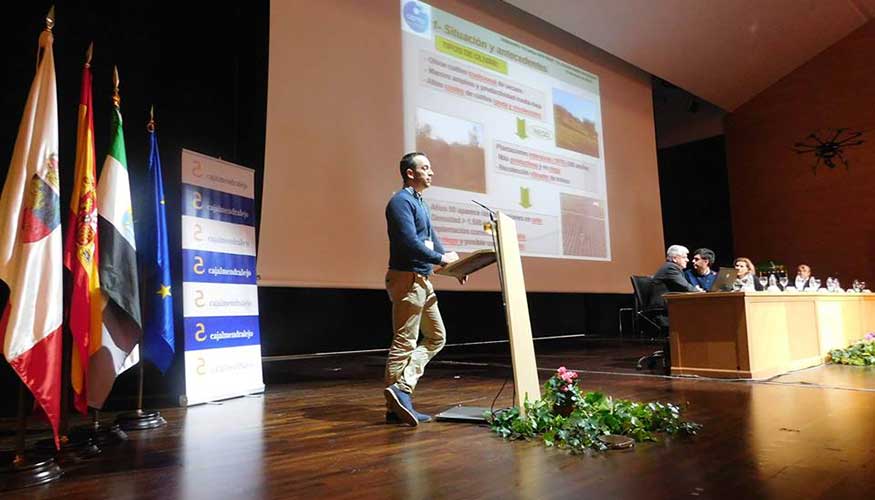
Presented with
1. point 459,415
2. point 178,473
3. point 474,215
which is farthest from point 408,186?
point 474,215

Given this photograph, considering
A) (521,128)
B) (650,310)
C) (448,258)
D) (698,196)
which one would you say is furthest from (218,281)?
(698,196)

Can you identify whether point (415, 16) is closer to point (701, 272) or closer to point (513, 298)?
point (701, 272)

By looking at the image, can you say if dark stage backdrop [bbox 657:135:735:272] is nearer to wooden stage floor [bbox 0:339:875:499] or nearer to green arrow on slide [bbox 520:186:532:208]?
green arrow on slide [bbox 520:186:532:208]

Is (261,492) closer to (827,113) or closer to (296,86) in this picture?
(296,86)

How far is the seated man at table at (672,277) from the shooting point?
4996 millimetres

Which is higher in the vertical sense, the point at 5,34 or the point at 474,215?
the point at 5,34

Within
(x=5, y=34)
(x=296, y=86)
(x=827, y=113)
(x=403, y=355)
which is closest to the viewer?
(x=403, y=355)

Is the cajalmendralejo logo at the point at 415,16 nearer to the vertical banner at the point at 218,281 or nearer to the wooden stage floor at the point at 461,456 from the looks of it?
the vertical banner at the point at 218,281

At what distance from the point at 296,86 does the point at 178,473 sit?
3.59 m

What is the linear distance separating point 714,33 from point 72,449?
9.50 m

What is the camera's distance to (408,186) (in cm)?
320

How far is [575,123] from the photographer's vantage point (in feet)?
25.1

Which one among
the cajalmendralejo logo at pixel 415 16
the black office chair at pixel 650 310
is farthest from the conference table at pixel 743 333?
the cajalmendralejo logo at pixel 415 16

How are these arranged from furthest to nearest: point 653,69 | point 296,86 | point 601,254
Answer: point 653,69 < point 601,254 < point 296,86
